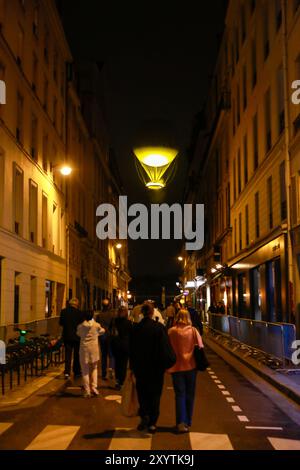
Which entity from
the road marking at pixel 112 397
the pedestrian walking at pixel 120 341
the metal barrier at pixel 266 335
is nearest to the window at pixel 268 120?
the metal barrier at pixel 266 335

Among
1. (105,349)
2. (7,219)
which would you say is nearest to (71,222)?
(7,219)

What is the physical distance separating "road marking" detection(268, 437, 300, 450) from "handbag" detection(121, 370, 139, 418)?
6.43 feet

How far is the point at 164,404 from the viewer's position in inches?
487

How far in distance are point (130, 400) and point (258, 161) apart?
23.6m

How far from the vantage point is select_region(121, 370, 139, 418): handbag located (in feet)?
30.4

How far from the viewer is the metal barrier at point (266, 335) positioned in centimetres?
1644

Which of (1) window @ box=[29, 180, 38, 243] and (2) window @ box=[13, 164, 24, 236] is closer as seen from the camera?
(2) window @ box=[13, 164, 24, 236]

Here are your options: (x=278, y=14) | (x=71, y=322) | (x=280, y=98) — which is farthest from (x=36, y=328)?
(x=278, y=14)

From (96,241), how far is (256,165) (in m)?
34.2

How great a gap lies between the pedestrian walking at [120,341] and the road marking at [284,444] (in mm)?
5655

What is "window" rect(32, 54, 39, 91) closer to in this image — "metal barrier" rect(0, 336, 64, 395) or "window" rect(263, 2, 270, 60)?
"window" rect(263, 2, 270, 60)

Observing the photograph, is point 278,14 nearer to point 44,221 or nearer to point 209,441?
point 44,221

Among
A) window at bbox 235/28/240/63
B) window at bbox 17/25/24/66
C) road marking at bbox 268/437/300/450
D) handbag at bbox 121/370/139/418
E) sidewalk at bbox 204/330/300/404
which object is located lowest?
road marking at bbox 268/437/300/450

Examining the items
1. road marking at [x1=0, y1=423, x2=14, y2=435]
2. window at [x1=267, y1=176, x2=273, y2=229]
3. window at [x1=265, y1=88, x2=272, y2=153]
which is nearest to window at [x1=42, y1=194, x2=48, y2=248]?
window at [x1=267, y1=176, x2=273, y2=229]
